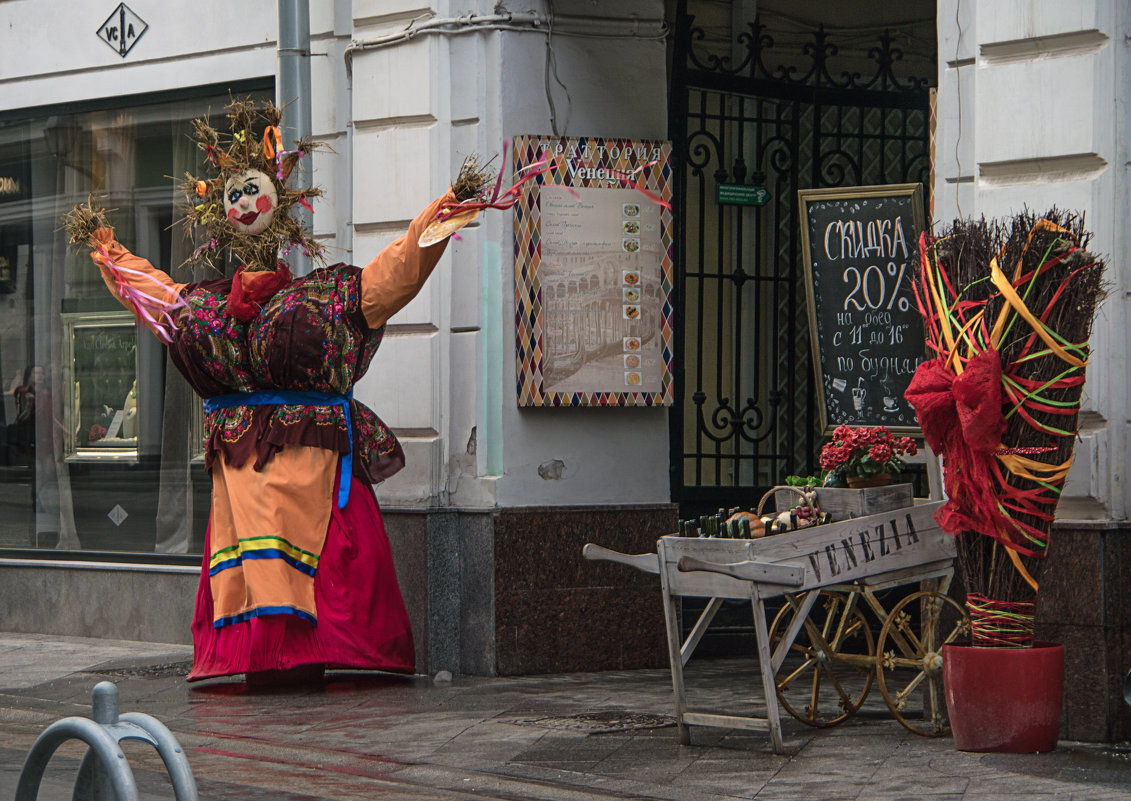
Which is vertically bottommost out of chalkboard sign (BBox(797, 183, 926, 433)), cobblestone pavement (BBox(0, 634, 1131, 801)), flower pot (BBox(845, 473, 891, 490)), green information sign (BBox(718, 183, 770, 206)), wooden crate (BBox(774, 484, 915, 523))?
cobblestone pavement (BBox(0, 634, 1131, 801))

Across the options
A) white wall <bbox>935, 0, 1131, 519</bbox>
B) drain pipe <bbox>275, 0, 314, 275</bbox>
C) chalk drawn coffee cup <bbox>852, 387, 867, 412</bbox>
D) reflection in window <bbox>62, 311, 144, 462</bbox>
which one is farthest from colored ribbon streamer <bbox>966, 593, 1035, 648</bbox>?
reflection in window <bbox>62, 311, 144, 462</bbox>

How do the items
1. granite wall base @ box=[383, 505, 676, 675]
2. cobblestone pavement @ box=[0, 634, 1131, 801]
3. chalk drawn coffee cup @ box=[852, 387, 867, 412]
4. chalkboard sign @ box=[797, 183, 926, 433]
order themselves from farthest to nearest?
granite wall base @ box=[383, 505, 676, 675] < chalk drawn coffee cup @ box=[852, 387, 867, 412] < chalkboard sign @ box=[797, 183, 926, 433] < cobblestone pavement @ box=[0, 634, 1131, 801]

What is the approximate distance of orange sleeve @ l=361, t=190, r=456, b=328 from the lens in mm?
7734

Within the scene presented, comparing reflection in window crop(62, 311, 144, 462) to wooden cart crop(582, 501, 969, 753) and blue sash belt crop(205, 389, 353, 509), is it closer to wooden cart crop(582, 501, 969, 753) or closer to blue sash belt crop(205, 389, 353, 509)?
blue sash belt crop(205, 389, 353, 509)

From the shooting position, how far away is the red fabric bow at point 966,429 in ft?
20.1

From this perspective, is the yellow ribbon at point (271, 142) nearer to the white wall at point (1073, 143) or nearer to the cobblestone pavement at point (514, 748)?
the cobblestone pavement at point (514, 748)

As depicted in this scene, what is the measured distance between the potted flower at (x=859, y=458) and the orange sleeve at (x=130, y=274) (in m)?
3.30

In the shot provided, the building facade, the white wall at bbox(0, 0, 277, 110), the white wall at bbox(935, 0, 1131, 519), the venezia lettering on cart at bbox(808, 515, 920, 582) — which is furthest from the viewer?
the white wall at bbox(0, 0, 277, 110)

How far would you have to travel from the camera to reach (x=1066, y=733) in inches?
258

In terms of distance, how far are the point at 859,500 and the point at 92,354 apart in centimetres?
592

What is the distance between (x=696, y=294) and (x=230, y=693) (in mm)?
3223

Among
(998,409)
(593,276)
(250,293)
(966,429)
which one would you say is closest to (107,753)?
(966,429)

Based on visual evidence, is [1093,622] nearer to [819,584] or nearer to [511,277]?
[819,584]

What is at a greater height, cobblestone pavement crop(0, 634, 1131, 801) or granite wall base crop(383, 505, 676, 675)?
granite wall base crop(383, 505, 676, 675)
